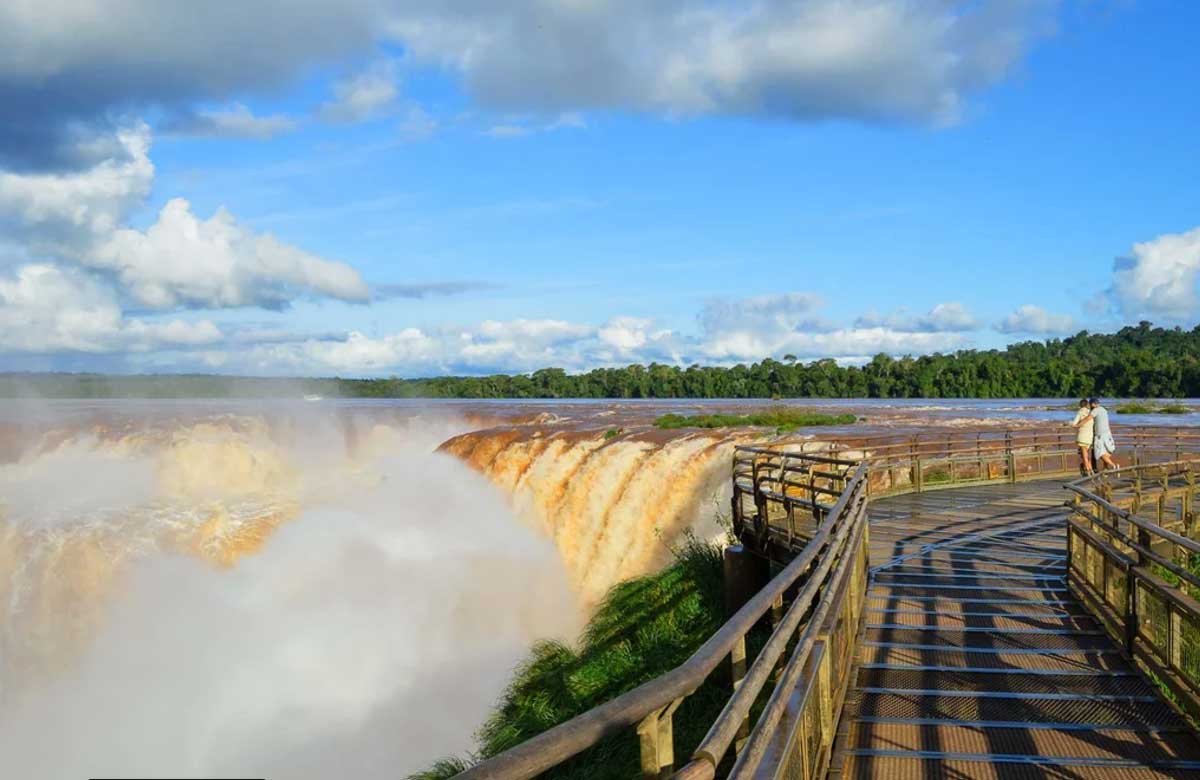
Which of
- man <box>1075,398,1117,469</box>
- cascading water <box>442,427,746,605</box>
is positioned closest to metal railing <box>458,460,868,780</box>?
man <box>1075,398,1117,469</box>

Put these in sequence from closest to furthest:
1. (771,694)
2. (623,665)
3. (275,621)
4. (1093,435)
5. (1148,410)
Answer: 1. (771,694)
2. (623,665)
3. (1093,435)
4. (275,621)
5. (1148,410)

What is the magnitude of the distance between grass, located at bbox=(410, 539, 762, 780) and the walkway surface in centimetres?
333

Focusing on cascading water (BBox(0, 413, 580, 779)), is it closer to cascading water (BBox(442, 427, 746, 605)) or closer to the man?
cascading water (BBox(442, 427, 746, 605))

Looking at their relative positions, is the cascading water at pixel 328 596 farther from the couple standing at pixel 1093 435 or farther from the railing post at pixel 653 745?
the railing post at pixel 653 745

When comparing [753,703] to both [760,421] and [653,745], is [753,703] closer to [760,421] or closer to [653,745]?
[653,745]

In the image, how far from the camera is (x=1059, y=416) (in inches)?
2549

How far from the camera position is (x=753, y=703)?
15.4 feet

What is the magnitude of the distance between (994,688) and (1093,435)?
1423cm

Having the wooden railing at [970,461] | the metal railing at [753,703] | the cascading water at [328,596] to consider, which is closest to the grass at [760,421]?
the cascading water at [328,596]

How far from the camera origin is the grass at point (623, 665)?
13250 millimetres

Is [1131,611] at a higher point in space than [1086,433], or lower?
lower

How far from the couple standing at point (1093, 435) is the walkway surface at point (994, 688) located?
7473 mm

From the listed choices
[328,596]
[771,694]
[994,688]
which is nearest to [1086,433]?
[994,688]

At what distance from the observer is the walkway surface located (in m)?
5.95
